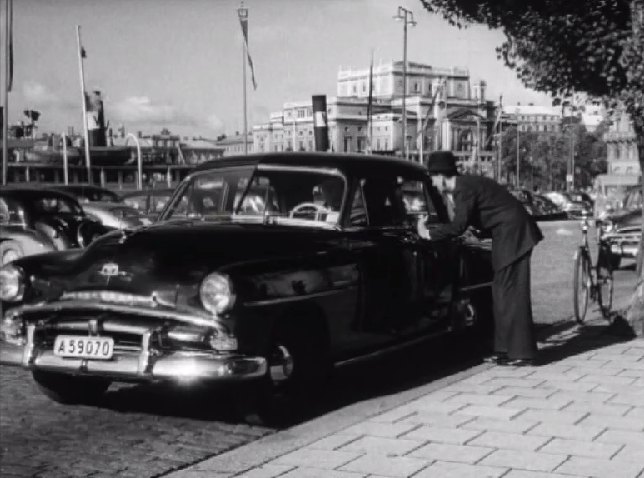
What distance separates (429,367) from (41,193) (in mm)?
10119

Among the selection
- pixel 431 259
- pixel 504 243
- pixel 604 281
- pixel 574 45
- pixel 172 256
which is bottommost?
pixel 604 281

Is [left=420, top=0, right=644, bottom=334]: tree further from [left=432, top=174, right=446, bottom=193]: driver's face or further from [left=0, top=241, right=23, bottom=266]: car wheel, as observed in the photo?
[left=0, top=241, right=23, bottom=266]: car wheel

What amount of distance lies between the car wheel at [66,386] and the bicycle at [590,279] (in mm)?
5390

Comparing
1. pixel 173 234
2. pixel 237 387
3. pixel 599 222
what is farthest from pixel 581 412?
pixel 599 222

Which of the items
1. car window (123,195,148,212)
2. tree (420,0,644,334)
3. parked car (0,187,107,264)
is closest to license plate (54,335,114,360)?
tree (420,0,644,334)

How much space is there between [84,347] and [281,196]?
1.83m

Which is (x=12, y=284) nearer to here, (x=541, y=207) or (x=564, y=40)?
(x=564, y=40)

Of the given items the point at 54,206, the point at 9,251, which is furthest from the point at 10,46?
the point at 9,251

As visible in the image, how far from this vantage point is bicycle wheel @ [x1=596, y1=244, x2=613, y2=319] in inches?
435

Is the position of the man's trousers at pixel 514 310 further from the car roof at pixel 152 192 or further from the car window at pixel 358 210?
the car roof at pixel 152 192

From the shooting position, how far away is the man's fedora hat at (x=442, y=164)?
781 centimetres

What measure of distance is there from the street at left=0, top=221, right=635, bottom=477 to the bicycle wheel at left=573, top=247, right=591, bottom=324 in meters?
2.09

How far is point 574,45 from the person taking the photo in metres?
11.7

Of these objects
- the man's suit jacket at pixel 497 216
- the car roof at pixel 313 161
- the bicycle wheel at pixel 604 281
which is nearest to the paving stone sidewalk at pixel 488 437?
the man's suit jacket at pixel 497 216
